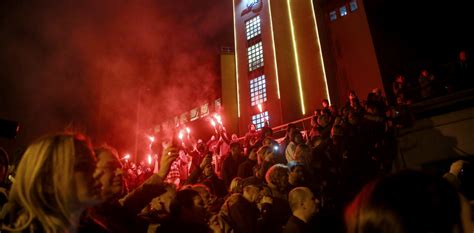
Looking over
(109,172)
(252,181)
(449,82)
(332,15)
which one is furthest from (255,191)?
(332,15)

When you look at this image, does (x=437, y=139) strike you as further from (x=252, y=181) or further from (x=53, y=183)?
(x=53, y=183)

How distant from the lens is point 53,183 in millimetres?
1852

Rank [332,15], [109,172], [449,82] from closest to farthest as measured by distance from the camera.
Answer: [109,172]
[449,82]
[332,15]

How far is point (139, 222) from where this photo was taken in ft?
10.5

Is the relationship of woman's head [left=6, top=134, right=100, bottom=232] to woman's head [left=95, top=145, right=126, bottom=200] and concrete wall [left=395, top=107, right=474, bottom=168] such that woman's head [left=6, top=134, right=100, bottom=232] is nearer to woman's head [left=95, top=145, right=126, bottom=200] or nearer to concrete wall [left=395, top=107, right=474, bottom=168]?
woman's head [left=95, top=145, right=126, bottom=200]

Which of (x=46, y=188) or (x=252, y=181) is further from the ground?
(x=252, y=181)

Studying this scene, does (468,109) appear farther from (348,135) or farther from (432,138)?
(348,135)

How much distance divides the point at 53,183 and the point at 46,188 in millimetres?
45

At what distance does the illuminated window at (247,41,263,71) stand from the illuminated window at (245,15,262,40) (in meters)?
1.07

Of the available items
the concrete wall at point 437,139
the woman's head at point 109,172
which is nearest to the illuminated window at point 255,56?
the concrete wall at point 437,139

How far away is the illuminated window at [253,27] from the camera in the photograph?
26500 millimetres

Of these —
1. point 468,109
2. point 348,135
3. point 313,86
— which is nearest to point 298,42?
point 313,86

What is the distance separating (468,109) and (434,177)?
10294 mm

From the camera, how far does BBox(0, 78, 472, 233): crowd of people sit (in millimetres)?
1570
